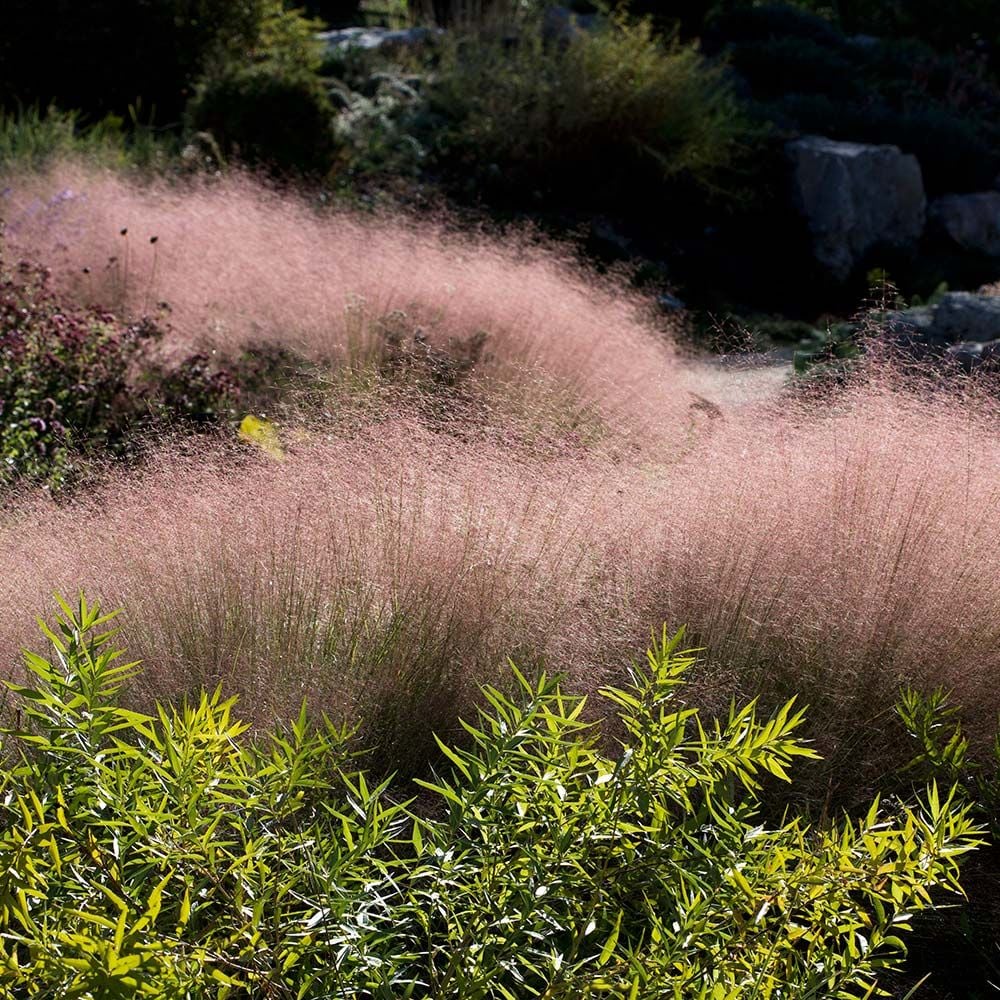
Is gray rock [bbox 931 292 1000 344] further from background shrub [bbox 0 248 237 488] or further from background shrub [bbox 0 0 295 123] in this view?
background shrub [bbox 0 0 295 123]

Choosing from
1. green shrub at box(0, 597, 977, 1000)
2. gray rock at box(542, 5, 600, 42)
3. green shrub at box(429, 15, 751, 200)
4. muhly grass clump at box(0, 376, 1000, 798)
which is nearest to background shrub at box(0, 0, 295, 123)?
green shrub at box(429, 15, 751, 200)

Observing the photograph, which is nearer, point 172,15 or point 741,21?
point 172,15

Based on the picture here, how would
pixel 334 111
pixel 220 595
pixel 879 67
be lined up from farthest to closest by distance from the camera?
pixel 879 67, pixel 334 111, pixel 220 595

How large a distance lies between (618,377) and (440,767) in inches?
138

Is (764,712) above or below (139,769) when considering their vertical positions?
below

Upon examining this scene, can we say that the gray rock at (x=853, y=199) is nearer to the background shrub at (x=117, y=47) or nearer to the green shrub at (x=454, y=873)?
the background shrub at (x=117, y=47)

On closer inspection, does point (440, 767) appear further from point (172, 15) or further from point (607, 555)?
point (172, 15)

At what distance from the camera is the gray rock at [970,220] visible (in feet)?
38.6

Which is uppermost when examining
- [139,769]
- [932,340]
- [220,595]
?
[139,769]

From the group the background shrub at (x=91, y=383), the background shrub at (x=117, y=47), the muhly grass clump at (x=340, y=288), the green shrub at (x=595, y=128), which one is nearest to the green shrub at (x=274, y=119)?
the green shrub at (x=595, y=128)

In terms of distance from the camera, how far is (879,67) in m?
16.0

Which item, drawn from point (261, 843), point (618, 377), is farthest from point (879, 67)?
point (261, 843)

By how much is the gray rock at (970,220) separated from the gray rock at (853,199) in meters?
0.37

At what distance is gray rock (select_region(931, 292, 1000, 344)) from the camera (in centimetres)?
743
